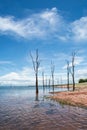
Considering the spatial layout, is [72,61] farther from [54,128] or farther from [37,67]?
[54,128]

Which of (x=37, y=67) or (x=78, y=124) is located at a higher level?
(x=37, y=67)

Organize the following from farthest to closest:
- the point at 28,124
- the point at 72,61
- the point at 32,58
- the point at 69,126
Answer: the point at 72,61 < the point at 32,58 < the point at 28,124 < the point at 69,126

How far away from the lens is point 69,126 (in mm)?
14102

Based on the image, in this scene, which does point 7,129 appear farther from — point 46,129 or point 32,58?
point 32,58

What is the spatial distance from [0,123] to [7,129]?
86.5 inches

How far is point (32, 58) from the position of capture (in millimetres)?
50406

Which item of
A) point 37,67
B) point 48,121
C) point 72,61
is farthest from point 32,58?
point 48,121

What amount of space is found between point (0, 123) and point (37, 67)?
116 feet

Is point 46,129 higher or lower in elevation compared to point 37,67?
lower

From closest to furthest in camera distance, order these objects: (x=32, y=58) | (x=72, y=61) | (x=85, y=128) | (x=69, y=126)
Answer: (x=85, y=128) → (x=69, y=126) → (x=32, y=58) → (x=72, y=61)

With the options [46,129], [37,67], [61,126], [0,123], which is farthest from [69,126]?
[37,67]

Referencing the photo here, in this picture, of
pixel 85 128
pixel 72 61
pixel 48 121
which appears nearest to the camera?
pixel 85 128

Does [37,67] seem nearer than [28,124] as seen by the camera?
No

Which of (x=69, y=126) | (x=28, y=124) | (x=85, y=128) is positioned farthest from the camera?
(x=28, y=124)
